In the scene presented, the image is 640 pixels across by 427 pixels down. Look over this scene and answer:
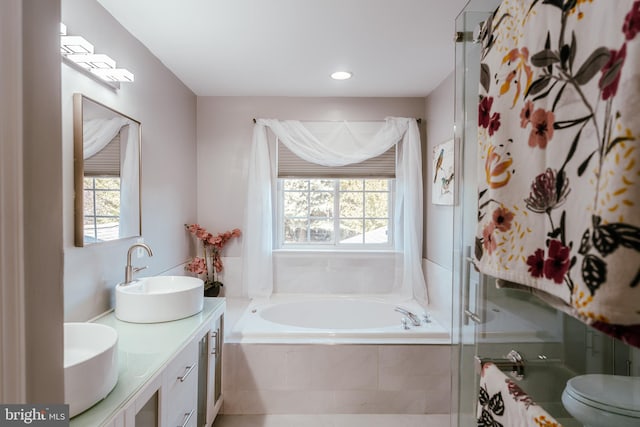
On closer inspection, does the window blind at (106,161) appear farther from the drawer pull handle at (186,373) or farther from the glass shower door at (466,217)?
the glass shower door at (466,217)

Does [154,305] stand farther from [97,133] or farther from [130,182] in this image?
[97,133]

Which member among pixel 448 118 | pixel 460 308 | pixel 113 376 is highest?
pixel 448 118

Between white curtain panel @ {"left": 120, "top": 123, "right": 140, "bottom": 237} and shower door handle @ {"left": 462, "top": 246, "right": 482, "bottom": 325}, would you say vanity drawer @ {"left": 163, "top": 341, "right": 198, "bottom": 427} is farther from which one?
shower door handle @ {"left": 462, "top": 246, "right": 482, "bottom": 325}

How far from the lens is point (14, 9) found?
490 millimetres

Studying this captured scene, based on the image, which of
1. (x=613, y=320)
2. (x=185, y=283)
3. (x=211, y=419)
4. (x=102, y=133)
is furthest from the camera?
(x=185, y=283)

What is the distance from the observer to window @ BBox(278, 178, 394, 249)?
11.7 feet

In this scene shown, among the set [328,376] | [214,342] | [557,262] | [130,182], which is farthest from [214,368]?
[557,262]

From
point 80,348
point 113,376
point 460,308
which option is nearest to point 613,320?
point 460,308

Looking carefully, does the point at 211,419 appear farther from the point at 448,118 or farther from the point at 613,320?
the point at 448,118

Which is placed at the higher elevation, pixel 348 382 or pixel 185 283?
pixel 185 283

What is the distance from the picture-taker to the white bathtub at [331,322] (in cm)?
246

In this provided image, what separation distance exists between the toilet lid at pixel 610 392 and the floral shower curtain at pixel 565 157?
1.00 ft

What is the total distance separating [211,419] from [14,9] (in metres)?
2.23

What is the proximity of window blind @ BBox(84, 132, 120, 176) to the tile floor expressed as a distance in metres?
1.71
